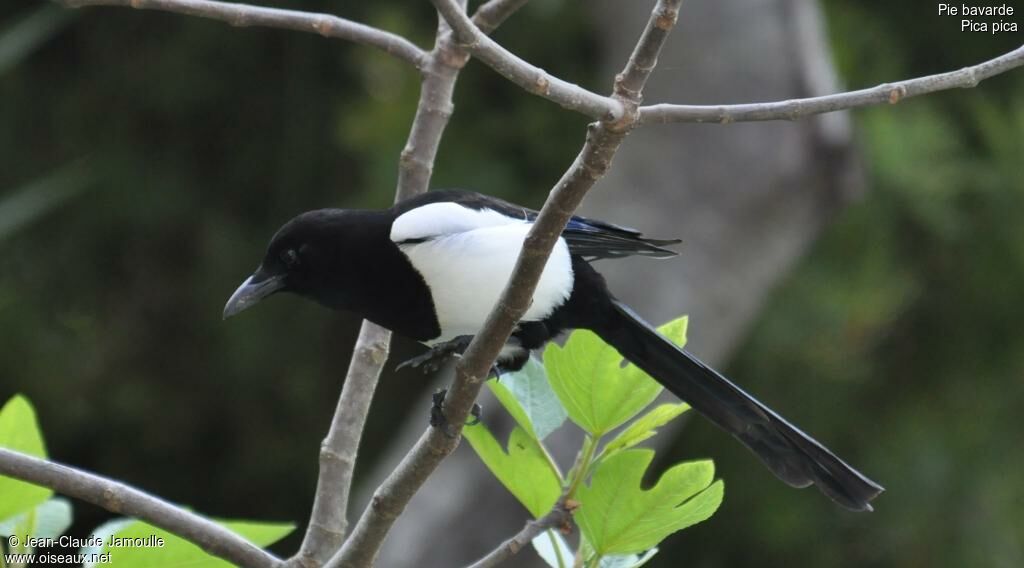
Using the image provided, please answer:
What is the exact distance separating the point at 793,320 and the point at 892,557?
0.75 m

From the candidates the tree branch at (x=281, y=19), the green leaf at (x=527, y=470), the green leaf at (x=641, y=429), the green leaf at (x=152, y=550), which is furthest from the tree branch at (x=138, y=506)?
the tree branch at (x=281, y=19)

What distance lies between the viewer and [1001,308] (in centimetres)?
348

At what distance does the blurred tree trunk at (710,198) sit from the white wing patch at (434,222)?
1463 millimetres

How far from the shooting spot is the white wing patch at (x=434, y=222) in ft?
5.26

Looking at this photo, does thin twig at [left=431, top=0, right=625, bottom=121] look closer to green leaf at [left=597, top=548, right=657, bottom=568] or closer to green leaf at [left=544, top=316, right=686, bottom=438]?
green leaf at [left=544, top=316, right=686, bottom=438]

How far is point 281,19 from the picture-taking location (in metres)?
1.51

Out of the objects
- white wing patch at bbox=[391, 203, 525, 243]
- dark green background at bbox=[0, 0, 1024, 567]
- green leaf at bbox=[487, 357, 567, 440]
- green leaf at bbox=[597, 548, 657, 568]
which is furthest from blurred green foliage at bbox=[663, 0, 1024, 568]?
green leaf at bbox=[597, 548, 657, 568]

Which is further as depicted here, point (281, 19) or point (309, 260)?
point (309, 260)

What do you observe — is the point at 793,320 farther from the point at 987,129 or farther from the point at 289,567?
the point at 289,567

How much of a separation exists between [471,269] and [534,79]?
2.10ft

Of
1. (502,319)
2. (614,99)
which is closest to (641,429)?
(502,319)

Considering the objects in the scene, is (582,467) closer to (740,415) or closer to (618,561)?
(618,561)

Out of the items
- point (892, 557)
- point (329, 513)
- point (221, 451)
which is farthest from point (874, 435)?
point (329, 513)

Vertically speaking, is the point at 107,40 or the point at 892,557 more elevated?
the point at 107,40
